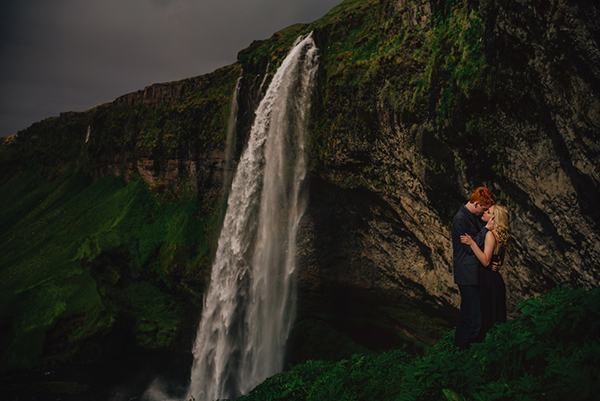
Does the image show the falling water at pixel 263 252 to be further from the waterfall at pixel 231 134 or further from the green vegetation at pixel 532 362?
the green vegetation at pixel 532 362

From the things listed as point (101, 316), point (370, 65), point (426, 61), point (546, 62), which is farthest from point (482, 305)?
point (101, 316)

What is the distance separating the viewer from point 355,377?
15.3 ft

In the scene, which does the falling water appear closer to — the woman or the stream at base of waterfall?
the stream at base of waterfall

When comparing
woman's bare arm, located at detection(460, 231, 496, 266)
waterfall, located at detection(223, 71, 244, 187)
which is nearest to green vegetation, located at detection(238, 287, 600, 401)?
woman's bare arm, located at detection(460, 231, 496, 266)

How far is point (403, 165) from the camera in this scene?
373 inches

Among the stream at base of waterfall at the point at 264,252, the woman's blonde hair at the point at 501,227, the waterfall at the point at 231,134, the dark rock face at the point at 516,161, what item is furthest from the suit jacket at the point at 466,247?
the waterfall at the point at 231,134

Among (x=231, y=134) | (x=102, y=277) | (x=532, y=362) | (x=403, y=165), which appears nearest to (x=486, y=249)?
(x=532, y=362)

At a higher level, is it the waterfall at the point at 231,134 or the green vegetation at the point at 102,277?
the waterfall at the point at 231,134

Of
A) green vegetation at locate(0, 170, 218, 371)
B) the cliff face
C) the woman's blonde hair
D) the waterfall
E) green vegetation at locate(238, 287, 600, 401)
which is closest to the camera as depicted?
green vegetation at locate(238, 287, 600, 401)

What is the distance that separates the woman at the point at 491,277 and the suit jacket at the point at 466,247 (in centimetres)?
9

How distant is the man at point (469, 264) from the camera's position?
12.6 ft

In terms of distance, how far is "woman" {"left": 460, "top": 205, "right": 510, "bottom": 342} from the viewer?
3.72 m

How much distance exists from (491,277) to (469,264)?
28cm

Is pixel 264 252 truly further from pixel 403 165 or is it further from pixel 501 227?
pixel 501 227
